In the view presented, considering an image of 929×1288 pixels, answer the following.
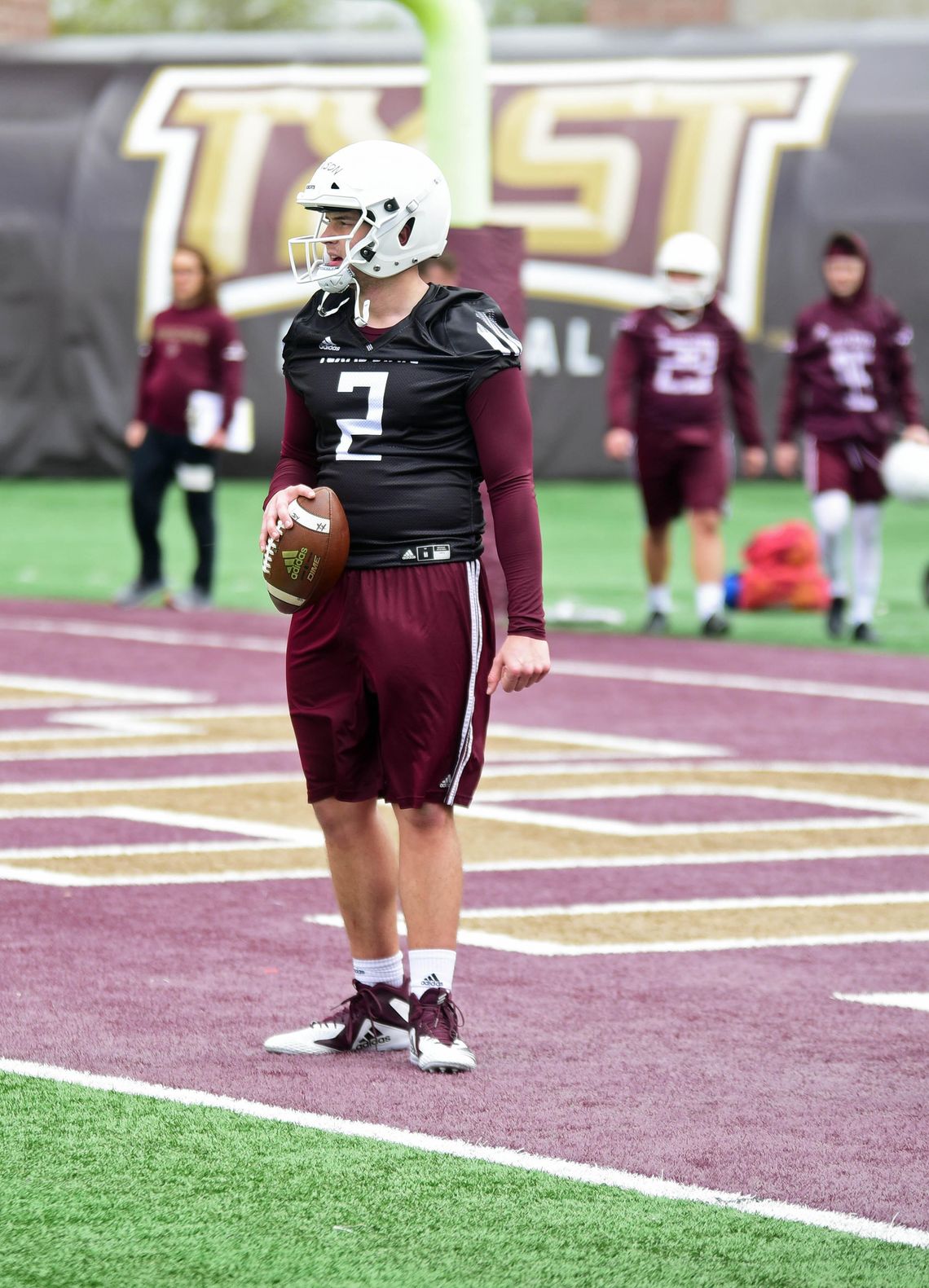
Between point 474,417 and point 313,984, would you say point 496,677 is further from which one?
point 313,984

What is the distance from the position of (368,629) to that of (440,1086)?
1.02 m

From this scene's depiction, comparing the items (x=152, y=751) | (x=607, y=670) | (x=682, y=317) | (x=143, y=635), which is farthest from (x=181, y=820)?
(x=682, y=317)

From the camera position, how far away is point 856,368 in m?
13.7

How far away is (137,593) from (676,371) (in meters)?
3.84

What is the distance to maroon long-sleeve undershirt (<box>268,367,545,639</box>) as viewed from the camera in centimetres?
539

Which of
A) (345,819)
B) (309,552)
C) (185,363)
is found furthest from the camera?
(185,363)

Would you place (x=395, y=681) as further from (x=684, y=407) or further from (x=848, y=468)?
(x=848, y=468)

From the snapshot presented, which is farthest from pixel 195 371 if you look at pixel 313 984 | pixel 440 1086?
pixel 440 1086

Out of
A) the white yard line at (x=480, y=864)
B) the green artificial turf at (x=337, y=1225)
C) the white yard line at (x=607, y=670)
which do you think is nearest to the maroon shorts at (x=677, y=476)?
the white yard line at (x=607, y=670)

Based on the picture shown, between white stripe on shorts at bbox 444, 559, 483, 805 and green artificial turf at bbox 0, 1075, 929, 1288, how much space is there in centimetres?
97

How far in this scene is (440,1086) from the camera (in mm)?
5238

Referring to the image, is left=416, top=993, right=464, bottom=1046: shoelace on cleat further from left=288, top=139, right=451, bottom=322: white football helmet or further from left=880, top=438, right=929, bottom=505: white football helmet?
left=880, top=438, right=929, bottom=505: white football helmet

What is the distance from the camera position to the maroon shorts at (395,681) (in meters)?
5.39

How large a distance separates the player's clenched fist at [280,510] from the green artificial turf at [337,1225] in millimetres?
1328
